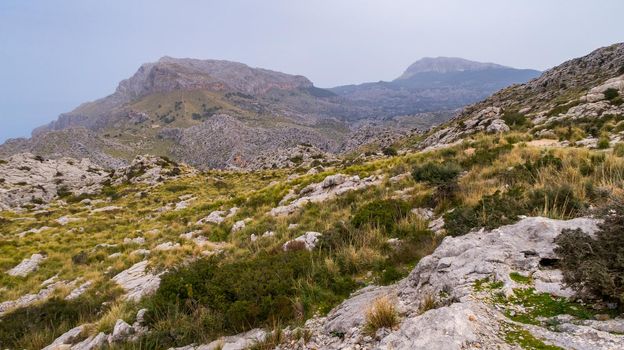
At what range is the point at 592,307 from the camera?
396cm

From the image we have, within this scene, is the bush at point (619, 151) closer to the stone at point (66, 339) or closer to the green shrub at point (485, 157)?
the green shrub at point (485, 157)

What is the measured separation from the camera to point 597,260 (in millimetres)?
4223

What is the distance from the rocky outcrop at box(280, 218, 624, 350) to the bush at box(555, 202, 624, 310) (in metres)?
0.23

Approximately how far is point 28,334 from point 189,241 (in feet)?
25.7

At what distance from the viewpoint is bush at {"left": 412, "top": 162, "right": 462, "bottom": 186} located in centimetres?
1262

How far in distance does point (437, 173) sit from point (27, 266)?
70.7ft

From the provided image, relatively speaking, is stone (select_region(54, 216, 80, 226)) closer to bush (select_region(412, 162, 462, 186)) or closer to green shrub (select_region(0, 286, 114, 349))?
green shrub (select_region(0, 286, 114, 349))

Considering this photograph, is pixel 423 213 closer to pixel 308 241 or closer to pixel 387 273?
pixel 308 241

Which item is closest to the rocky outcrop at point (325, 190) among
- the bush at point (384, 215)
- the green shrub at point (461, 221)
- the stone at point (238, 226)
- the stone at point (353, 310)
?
the stone at point (238, 226)

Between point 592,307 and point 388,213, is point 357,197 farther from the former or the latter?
point 592,307

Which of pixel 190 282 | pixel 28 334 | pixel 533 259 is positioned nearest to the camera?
pixel 533 259

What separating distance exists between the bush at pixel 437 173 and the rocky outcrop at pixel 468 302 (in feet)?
19.9

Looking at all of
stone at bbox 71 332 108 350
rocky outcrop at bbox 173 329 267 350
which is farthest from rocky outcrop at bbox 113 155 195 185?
rocky outcrop at bbox 173 329 267 350

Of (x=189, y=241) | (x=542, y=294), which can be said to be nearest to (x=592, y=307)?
(x=542, y=294)
